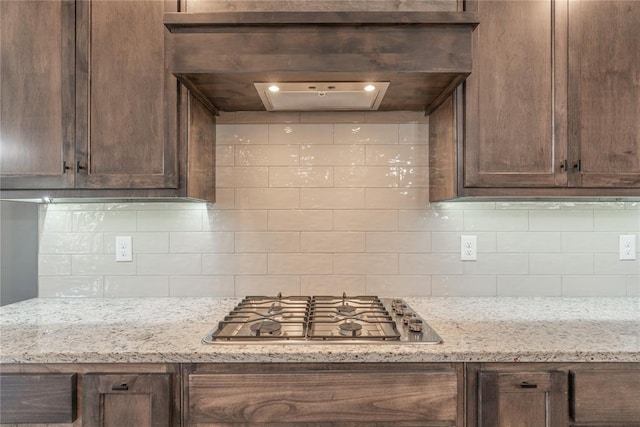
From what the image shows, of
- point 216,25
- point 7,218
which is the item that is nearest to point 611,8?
point 216,25

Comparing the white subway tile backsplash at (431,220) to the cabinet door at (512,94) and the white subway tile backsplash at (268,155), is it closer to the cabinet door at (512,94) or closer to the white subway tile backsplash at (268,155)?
the cabinet door at (512,94)

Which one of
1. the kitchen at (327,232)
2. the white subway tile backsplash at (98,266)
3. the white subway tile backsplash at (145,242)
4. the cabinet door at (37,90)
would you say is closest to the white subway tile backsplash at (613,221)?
the kitchen at (327,232)

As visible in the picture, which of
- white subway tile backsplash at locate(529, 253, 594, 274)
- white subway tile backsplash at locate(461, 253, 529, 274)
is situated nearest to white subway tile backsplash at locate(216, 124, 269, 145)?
white subway tile backsplash at locate(461, 253, 529, 274)

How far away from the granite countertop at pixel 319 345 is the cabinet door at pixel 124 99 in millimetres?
525

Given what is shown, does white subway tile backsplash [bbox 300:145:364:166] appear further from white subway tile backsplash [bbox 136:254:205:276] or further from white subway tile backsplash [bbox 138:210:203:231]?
white subway tile backsplash [bbox 136:254:205:276]

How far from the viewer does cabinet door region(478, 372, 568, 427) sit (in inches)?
45.1

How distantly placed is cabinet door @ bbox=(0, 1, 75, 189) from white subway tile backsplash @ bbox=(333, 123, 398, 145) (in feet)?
3.59

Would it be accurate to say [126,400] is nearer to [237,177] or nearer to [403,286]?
[237,177]

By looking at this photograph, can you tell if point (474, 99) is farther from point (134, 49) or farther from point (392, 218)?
point (134, 49)

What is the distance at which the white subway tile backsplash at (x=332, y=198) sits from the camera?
6.06 ft

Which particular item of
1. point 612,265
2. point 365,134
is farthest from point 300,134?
point 612,265

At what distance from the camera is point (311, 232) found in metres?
1.85

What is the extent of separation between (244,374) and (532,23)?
5.18 feet

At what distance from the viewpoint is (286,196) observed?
1.85 meters
